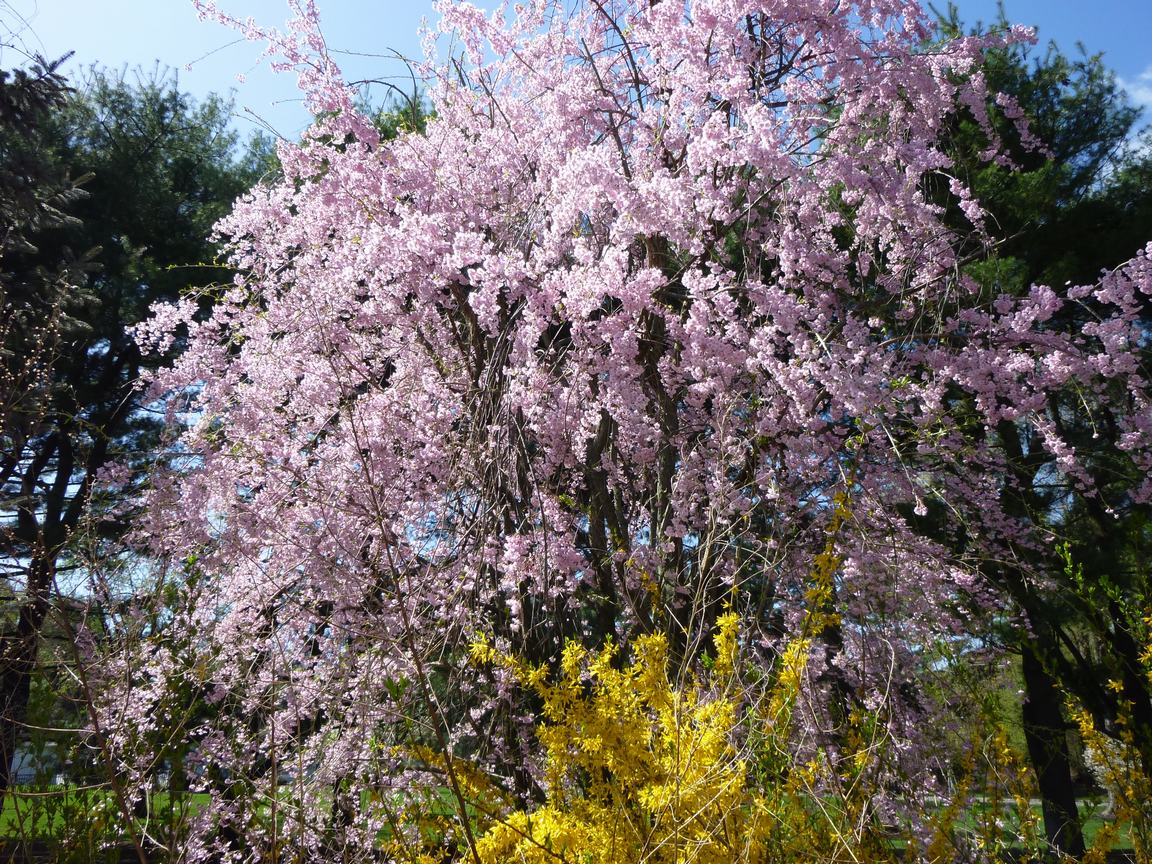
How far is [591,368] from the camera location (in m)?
4.11

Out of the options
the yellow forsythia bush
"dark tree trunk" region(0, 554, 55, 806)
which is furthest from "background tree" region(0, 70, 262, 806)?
the yellow forsythia bush

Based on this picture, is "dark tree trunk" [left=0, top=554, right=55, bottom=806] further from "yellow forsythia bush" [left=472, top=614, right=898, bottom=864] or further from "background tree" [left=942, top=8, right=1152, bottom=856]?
"background tree" [left=942, top=8, right=1152, bottom=856]

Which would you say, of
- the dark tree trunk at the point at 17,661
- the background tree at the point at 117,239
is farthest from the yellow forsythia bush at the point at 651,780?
the background tree at the point at 117,239

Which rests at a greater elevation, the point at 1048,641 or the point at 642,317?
the point at 642,317

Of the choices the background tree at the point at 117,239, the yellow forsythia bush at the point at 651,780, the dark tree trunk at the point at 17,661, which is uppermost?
the background tree at the point at 117,239

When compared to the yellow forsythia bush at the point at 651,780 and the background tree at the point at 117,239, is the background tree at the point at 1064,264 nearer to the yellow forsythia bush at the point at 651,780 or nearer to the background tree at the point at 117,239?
the yellow forsythia bush at the point at 651,780

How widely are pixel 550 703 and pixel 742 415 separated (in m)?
2.78

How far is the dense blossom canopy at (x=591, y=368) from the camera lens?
12.5ft

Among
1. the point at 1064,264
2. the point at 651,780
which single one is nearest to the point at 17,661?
the point at 651,780

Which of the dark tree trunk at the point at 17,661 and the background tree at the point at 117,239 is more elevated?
the background tree at the point at 117,239

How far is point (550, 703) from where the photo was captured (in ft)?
6.78

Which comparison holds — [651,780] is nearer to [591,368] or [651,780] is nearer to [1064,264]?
[591,368]

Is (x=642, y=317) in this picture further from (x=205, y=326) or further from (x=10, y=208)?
(x=10, y=208)

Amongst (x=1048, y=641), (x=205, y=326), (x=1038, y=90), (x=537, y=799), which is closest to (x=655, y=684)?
(x=537, y=799)
